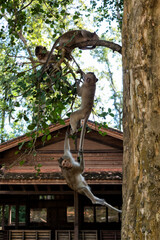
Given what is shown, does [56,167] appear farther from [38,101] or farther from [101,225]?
[38,101]


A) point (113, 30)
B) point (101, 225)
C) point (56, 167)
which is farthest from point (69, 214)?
point (113, 30)

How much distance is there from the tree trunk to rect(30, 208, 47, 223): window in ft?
42.5

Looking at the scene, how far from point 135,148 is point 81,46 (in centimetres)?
215

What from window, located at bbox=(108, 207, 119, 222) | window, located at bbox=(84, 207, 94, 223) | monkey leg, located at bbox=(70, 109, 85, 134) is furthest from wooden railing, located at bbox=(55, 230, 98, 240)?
monkey leg, located at bbox=(70, 109, 85, 134)

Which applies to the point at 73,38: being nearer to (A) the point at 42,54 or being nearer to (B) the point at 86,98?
(A) the point at 42,54

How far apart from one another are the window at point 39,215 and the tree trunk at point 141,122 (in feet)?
42.5

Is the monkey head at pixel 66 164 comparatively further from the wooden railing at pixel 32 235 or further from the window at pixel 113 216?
the window at pixel 113 216

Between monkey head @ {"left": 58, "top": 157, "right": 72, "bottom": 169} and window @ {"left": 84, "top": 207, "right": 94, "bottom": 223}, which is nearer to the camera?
monkey head @ {"left": 58, "top": 157, "right": 72, "bottom": 169}

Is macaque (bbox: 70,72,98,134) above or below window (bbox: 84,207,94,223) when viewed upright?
above

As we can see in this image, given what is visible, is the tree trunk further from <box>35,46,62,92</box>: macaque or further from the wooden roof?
the wooden roof

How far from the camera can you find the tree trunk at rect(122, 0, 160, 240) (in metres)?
2.83

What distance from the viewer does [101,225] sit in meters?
14.9

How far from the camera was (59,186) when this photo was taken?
12242mm

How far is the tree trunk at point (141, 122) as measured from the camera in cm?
283
